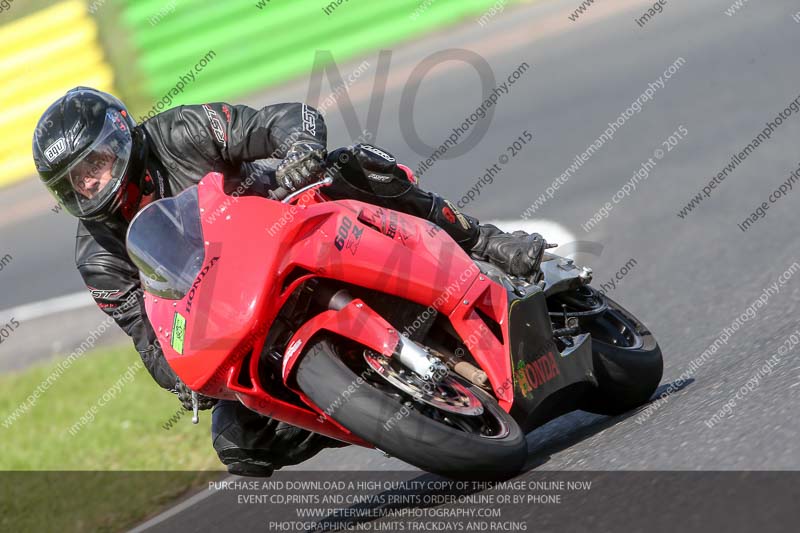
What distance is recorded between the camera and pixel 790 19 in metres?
12.0

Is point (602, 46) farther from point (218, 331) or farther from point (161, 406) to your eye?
point (218, 331)

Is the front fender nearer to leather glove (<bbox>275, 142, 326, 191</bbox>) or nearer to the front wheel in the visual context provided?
the front wheel

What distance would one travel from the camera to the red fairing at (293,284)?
12.6ft

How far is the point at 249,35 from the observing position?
46.3ft

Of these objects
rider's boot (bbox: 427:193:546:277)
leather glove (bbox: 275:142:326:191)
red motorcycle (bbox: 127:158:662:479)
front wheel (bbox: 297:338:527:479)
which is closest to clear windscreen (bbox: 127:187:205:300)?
red motorcycle (bbox: 127:158:662:479)

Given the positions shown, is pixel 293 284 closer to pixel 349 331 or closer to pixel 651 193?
pixel 349 331

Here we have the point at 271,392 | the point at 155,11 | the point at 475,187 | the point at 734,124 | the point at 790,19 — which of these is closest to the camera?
the point at 271,392

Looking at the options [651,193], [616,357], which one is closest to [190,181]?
[616,357]

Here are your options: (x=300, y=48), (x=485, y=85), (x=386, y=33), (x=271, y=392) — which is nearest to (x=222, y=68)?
(x=300, y=48)

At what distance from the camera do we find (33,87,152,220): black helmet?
180 inches

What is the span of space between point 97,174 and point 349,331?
58.5 inches

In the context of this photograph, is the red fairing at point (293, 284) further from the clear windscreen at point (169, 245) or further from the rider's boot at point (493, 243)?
the rider's boot at point (493, 243)

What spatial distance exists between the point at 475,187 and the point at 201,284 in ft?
22.2

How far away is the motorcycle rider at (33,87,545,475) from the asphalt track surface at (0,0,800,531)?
88cm
